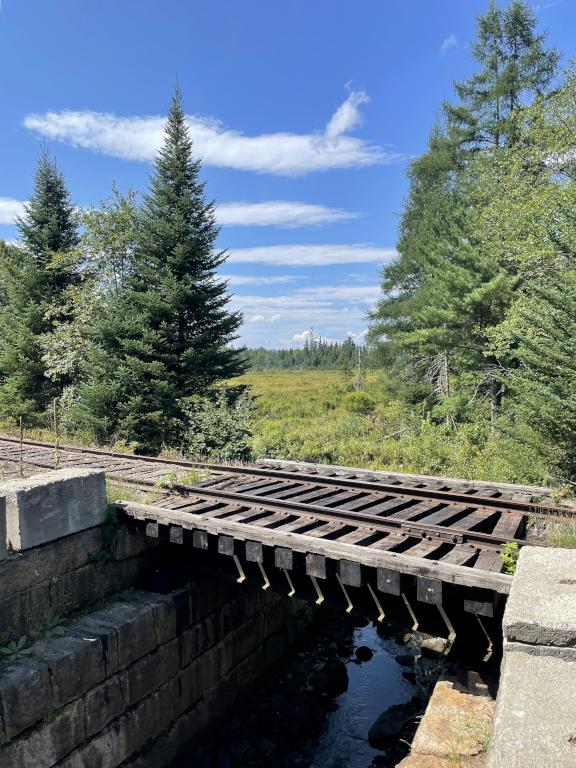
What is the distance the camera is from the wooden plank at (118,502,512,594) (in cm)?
491

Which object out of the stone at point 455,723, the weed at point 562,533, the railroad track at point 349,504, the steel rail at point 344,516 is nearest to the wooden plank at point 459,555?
the railroad track at point 349,504

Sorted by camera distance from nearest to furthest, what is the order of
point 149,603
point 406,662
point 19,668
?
point 19,668
point 149,603
point 406,662

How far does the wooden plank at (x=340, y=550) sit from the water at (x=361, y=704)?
3942 mm

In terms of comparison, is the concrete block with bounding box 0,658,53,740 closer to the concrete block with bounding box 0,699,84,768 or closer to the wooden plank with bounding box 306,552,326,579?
the concrete block with bounding box 0,699,84,768

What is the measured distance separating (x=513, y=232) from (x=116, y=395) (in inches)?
500

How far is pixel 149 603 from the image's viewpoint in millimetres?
7082

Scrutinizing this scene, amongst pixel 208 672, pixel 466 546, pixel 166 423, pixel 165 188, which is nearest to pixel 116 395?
pixel 166 423

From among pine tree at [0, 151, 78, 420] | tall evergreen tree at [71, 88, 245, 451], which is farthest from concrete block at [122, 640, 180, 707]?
pine tree at [0, 151, 78, 420]

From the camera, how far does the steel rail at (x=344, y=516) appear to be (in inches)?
239

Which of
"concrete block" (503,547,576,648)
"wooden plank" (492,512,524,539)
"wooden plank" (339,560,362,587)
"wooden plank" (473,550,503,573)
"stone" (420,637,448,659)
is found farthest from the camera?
"stone" (420,637,448,659)

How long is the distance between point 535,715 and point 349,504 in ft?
17.9

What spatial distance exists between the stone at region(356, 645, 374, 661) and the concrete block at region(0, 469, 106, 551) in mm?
6354

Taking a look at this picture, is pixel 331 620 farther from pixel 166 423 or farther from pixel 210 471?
pixel 166 423

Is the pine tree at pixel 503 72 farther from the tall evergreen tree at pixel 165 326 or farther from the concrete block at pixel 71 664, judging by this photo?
the concrete block at pixel 71 664
